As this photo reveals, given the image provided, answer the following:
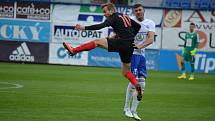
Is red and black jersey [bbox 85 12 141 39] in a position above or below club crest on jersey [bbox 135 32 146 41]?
above

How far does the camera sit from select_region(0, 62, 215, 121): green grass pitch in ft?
44.2

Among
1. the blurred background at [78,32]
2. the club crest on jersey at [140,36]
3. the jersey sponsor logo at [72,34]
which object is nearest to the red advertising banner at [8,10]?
the blurred background at [78,32]

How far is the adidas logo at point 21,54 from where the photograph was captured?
31625 millimetres

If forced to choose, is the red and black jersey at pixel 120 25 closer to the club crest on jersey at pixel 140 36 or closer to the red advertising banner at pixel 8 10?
the club crest on jersey at pixel 140 36

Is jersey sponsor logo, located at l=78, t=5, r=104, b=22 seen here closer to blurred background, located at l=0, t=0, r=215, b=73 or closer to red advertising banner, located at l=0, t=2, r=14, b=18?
blurred background, located at l=0, t=0, r=215, b=73

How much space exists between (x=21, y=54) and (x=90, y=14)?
395 cm

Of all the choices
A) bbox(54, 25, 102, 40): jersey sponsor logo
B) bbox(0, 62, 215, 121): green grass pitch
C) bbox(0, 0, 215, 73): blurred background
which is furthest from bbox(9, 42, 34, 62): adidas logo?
bbox(0, 62, 215, 121): green grass pitch

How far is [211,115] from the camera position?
14250 mm

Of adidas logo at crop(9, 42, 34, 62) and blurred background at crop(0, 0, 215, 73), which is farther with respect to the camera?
adidas logo at crop(9, 42, 34, 62)

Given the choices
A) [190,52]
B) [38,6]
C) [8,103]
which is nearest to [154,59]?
[190,52]

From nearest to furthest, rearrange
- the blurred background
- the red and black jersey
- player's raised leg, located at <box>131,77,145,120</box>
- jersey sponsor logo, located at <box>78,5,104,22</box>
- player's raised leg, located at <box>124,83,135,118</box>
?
the red and black jersey
player's raised leg, located at <box>131,77,145,120</box>
player's raised leg, located at <box>124,83,135,118</box>
the blurred background
jersey sponsor logo, located at <box>78,5,104,22</box>

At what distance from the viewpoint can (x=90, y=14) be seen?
31656mm

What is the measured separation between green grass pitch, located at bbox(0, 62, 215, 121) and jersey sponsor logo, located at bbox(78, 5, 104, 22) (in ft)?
17.7

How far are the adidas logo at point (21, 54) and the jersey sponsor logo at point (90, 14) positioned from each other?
9.99 feet
